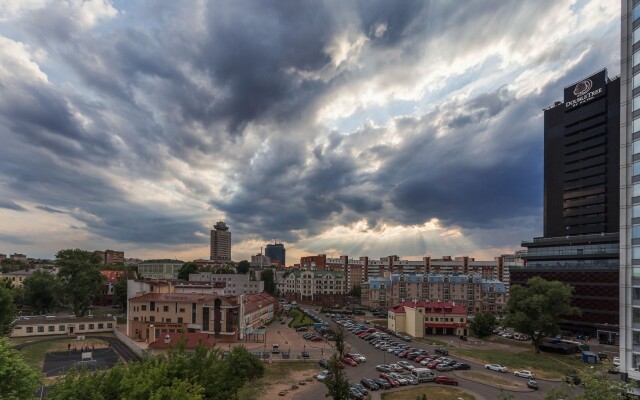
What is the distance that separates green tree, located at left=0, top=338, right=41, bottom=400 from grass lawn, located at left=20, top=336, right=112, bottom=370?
142 ft

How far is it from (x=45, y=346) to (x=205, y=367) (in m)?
57.8

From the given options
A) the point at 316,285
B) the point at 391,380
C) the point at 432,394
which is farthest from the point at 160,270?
the point at 432,394

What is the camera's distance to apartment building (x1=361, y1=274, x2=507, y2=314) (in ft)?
398

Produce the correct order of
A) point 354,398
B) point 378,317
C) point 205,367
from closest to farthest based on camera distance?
point 205,367
point 354,398
point 378,317

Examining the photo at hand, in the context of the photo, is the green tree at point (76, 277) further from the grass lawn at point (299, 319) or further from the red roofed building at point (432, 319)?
the red roofed building at point (432, 319)

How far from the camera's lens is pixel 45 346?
2672 inches

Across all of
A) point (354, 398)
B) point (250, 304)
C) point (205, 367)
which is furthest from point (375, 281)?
point (205, 367)

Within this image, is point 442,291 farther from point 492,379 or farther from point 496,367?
point 492,379

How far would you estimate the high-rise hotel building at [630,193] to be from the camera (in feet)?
130

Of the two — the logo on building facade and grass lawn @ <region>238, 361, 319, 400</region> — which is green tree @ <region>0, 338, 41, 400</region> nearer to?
grass lawn @ <region>238, 361, 319, 400</region>

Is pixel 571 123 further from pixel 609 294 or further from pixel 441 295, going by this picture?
pixel 441 295

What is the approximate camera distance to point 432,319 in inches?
3477

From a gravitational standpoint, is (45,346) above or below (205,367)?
below

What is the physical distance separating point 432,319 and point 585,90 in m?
87.5
